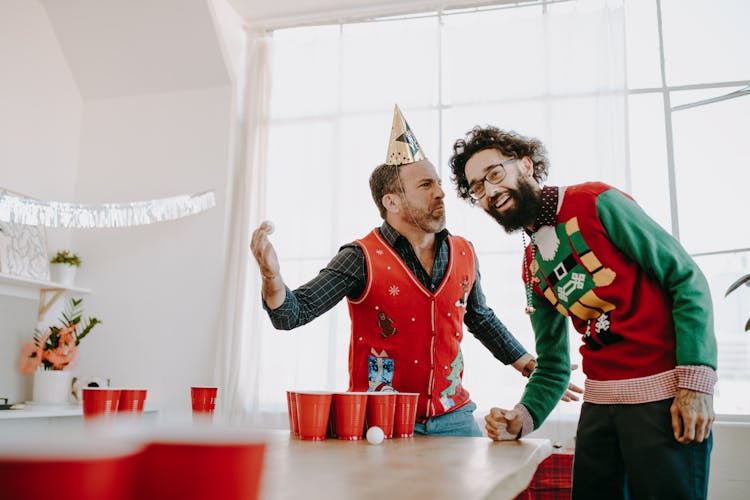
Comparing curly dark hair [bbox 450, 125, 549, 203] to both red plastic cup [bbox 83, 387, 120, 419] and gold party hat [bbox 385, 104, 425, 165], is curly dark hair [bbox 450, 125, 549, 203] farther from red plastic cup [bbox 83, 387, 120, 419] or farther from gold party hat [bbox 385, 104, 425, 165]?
red plastic cup [bbox 83, 387, 120, 419]

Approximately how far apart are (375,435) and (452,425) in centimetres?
64

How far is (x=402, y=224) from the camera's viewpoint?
2.07 meters

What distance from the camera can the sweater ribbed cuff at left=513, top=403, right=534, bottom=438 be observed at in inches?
55.8

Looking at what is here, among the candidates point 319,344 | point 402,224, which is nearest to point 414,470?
point 402,224

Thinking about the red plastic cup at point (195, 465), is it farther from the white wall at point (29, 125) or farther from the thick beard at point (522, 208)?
the white wall at point (29, 125)

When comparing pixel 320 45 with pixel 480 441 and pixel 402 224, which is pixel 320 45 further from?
pixel 480 441

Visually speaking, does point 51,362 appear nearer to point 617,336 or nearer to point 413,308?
point 413,308

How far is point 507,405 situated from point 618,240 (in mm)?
2540

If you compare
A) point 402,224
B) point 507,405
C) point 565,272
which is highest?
point 402,224

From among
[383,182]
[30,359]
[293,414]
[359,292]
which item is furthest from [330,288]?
[30,359]

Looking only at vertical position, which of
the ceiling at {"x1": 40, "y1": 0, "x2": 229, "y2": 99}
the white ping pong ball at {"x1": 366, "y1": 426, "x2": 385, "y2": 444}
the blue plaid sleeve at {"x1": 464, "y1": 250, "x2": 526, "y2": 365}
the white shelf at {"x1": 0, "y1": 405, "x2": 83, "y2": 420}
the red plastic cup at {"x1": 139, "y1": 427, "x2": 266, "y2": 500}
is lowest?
the white shelf at {"x1": 0, "y1": 405, "x2": 83, "y2": 420}

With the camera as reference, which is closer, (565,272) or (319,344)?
(565,272)

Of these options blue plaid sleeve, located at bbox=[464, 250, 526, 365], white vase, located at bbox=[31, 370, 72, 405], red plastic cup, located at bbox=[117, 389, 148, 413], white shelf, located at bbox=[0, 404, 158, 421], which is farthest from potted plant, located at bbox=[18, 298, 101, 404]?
red plastic cup, located at bbox=[117, 389, 148, 413]

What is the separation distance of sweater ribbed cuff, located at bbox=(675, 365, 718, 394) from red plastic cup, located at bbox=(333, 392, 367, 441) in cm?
59
